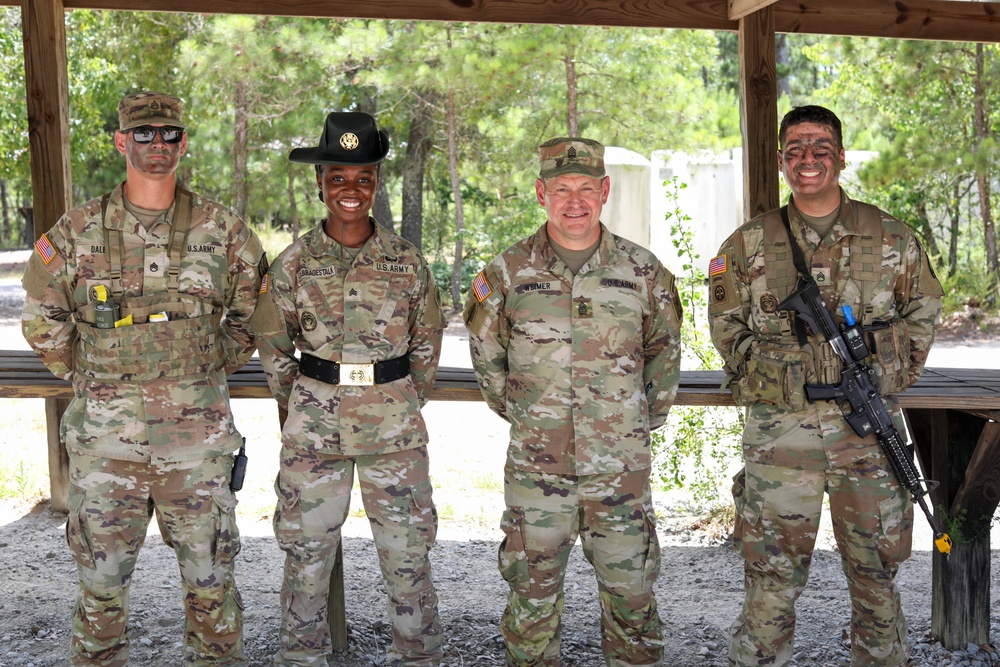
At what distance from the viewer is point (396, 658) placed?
3932 millimetres

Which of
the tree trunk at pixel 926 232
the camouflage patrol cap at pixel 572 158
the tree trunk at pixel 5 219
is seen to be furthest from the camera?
the tree trunk at pixel 5 219

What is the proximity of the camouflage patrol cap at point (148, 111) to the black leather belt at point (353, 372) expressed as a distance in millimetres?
1023

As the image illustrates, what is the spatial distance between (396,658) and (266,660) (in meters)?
0.86

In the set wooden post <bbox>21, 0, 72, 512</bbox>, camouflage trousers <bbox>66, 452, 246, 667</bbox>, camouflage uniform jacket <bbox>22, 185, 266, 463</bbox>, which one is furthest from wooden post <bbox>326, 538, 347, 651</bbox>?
wooden post <bbox>21, 0, 72, 512</bbox>

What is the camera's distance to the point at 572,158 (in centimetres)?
371

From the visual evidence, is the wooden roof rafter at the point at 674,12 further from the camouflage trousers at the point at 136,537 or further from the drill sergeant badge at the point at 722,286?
the camouflage trousers at the point at 136,537

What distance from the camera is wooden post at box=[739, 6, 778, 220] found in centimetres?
491

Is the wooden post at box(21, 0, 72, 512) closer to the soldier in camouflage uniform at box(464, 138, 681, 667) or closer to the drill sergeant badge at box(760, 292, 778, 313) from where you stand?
the soldier in camouflage uniform at box(464, 138, 681, 667)

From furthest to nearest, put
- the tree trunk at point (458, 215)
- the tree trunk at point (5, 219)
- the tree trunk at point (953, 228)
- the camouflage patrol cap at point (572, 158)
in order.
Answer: the tree trunk at point (5, 219) < the tree trunk at point (458, 215) < the tree trunk at point (953, 228) < the camouflage patrol cap at point (572, 158)

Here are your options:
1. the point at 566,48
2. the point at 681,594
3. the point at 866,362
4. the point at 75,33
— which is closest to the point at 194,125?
the point at 75,33

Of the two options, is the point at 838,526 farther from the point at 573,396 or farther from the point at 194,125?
the point at 194,125

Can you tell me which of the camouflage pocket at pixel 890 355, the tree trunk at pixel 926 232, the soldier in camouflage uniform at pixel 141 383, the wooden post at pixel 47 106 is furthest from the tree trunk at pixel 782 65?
the soldier in camouflage uniform at pixel 141 383

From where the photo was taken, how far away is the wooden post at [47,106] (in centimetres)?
485

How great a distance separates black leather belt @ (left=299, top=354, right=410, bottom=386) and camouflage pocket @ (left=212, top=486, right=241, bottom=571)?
554 mm
